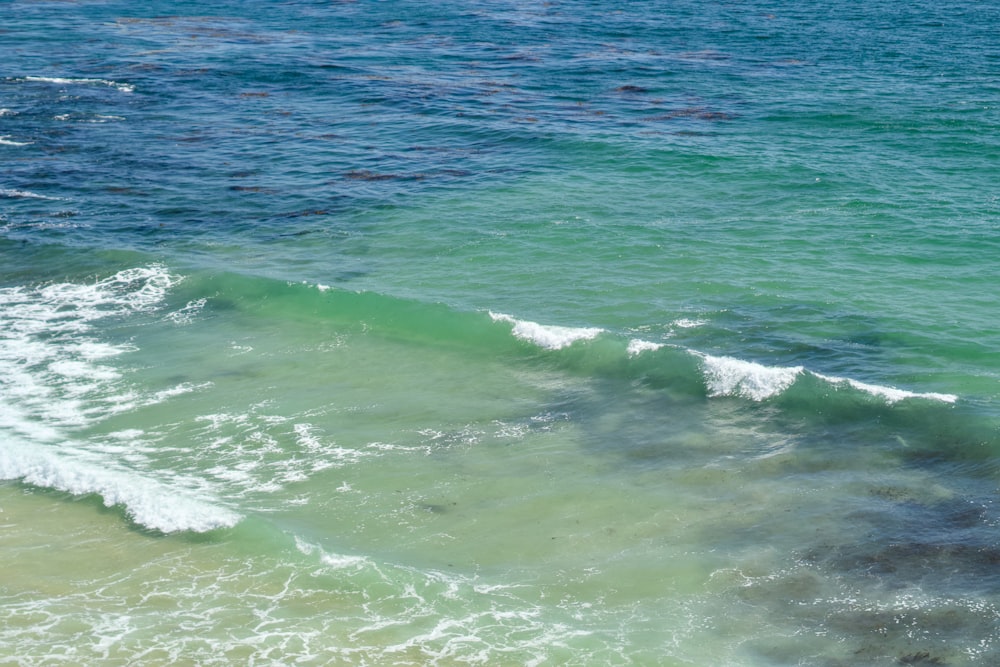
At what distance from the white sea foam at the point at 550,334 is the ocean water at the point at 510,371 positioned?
4.2 inches

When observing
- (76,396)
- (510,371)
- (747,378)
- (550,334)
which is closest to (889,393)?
(747,378)

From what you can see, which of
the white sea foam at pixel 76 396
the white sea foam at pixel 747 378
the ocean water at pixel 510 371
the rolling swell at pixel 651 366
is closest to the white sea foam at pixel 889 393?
the rolling swell at pixel 651 366

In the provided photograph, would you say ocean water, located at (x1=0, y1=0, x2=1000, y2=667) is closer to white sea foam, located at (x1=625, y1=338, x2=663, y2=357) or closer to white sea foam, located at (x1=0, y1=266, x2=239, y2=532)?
white sea foam, located at (x1=0, y1=266, x2=239, y2=532)

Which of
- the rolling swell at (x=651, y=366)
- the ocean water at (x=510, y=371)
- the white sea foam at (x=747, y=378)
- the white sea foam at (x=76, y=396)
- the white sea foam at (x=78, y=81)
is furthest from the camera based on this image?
the white sea foam at (x=78, y=81)

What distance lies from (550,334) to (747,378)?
14.9ft

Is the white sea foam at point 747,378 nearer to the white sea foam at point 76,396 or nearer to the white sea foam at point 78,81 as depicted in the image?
the white sea foam at point 76,396

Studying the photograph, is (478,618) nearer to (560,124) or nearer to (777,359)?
(777,359)

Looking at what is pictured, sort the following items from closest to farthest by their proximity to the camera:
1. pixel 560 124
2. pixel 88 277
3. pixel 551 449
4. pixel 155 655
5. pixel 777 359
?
pixel 155 655
pixel 551 449
pixel 777 359
pixel 88 277
pixel 560 124

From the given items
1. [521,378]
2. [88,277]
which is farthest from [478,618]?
[88,277]

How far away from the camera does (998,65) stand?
4431 cm

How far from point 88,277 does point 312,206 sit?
7.11 meters

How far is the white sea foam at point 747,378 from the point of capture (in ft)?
71.4

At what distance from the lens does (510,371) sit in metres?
23.6

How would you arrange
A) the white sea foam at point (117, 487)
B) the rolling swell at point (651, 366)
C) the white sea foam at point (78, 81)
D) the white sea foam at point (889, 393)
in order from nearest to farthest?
the white sea foam at point (117, 487) → the rolling swell at point (651, 366) → the white sea foam at point (889, 393) → the white sea foam at point (78, 81)
